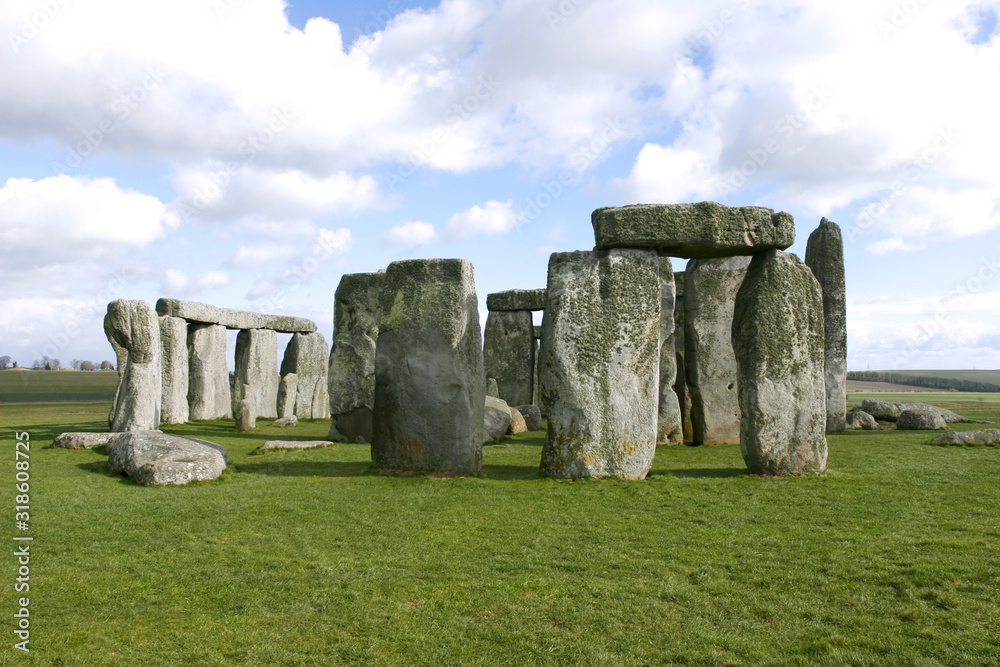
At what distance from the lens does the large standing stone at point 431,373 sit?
861cm

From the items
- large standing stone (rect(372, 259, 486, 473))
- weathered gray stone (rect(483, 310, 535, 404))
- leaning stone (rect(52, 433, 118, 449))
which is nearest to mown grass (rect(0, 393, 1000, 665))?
large standing stone (rect(372, 259, 486, 473))

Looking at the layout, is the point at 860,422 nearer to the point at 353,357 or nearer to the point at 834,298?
the point at 834,298

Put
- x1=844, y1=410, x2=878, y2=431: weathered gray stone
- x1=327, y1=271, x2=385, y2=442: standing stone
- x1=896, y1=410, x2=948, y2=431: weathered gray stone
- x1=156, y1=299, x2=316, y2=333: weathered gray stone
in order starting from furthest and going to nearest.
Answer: x1=156, y1=299, x2=316, y2=333: weathered gray stone < x1=844, y1=410, x2=878, y2=431: weathered gray stone < x1=896, y1=410, x2=948, y2=431: weathered gray stone < x1=327, y1=271, x2=385, y2=442: standing stone

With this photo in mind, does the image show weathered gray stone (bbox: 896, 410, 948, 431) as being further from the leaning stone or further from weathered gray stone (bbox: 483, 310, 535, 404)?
the leaning stone

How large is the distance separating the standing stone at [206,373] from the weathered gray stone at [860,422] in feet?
48.1

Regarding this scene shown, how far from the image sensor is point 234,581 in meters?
4.66

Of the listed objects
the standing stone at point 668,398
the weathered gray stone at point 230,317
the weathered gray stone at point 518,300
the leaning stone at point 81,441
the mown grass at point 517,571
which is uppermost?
the weathered gray stone at point 518,300

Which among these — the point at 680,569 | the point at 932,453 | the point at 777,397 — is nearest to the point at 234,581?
the point at 680,569

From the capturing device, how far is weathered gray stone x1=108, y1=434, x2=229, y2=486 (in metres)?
7.88

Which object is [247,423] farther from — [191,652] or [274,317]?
[191,652]

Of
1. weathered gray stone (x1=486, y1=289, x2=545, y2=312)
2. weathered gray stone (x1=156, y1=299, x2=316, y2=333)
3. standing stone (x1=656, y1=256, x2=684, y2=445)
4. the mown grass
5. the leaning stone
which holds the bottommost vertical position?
the mown grass

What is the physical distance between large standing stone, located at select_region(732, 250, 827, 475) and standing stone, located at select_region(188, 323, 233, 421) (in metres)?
14.1

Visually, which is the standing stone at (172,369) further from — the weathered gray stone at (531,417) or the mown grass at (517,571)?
the mown grass at (517,571)

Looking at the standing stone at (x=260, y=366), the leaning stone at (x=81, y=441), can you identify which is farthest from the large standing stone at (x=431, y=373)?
the standing stone at (x=260, y=366)
